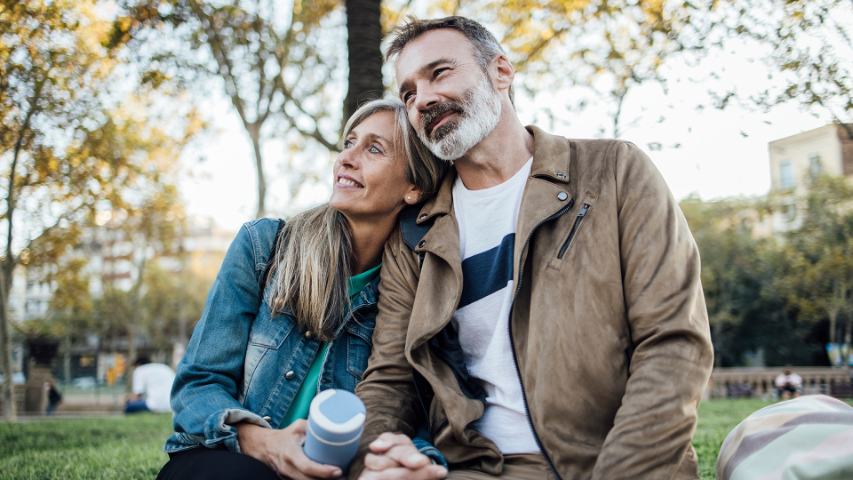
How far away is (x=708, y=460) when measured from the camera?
5.45m

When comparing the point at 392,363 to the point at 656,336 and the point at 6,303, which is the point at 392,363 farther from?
the point at 6,303

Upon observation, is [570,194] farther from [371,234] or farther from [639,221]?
[371,234]

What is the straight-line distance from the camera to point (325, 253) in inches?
132

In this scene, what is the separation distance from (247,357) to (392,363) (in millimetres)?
674

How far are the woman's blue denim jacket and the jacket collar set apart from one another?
518 millimetres

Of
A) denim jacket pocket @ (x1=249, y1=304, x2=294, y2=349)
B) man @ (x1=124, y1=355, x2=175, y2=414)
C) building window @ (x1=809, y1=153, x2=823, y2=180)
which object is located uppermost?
building window @ (x1=809, y1=153, x2=823, y2=180)

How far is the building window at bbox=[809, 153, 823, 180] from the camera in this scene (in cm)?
3319

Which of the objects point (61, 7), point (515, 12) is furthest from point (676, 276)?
point (61, 7)

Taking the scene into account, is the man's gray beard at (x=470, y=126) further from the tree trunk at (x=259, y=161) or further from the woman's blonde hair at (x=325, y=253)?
the tree trunk at (x=259, y=161)

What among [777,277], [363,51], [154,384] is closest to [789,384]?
[777,277]

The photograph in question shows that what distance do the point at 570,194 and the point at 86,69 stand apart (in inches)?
554

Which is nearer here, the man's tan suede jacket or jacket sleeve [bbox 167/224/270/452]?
the man's tan suede jacket

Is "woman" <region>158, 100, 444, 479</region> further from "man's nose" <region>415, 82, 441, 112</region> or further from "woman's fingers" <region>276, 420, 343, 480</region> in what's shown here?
"man's nose" <region>415, 82, 441, 112</region>

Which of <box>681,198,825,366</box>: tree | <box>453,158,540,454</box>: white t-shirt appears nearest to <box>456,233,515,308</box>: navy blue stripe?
<box>453,158,540,454</box>: white t-shirt
